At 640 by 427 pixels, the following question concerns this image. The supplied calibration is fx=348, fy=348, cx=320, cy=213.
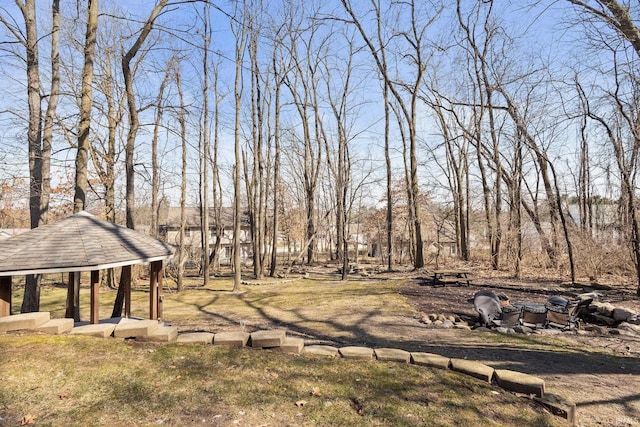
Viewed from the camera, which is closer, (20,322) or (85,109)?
(20,322)

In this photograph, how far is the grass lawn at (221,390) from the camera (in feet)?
9.48

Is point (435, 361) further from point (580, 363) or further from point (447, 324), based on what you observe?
point (447, 324)

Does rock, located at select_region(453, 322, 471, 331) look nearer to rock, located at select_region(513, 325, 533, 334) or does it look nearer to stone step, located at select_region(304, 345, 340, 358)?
rock, located at select_region(513, 325, 533, 334)

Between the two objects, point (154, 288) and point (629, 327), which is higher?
point (154, 288)

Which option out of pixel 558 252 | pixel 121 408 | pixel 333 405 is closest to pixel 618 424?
pixel 333 405

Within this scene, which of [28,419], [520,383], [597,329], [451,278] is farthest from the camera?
[451,278]

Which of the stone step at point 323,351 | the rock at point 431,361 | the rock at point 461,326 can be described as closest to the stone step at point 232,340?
the stone step at point 323,351

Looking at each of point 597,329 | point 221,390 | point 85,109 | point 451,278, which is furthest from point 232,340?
point 451,278

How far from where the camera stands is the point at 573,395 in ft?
13.0

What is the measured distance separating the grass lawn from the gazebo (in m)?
1.57

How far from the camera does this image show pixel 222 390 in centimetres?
328

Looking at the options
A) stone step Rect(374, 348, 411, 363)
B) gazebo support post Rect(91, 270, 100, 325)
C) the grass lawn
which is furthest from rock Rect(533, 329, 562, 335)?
gazebo support post Rect(91, 270, 100, 325)

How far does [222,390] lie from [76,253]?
411 cm

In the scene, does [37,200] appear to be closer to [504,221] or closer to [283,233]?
[504,221]
